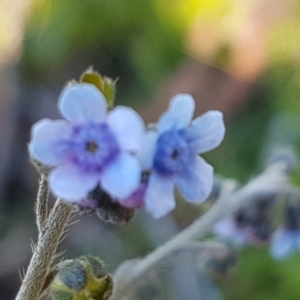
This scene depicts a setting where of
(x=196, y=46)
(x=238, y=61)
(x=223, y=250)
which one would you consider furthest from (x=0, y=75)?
(x=223, y=250)

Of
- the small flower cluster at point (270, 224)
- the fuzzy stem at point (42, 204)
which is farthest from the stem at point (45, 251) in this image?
the small flower cluster at point (270, 224)

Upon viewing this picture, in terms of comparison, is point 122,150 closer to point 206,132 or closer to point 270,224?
point 206,132

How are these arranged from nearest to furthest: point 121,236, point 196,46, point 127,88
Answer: point 121,236, point 127,88, point 196,46

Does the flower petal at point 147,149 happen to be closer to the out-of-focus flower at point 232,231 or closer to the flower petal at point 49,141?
the flower petal at point 49,141

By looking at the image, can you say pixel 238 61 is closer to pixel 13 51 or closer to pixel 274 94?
pixel 274 94

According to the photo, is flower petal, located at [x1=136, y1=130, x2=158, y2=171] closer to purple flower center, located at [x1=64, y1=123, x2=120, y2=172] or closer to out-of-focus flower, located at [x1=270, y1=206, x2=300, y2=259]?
purple flower center, located at [x1=64, y1=123, x2=120, y2=172]

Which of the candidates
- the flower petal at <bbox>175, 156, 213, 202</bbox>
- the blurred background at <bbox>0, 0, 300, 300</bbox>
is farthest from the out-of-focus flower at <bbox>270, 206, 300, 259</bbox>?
the flower petal at <bbox>175, 156, 213, 202</bbox>
